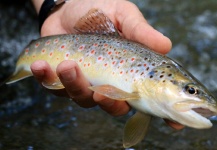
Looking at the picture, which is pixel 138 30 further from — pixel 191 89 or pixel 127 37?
pixel 191 89

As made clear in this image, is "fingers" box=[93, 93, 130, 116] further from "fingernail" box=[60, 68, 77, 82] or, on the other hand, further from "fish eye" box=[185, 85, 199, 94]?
"fish eye" box=[185, 85, 199, 94]

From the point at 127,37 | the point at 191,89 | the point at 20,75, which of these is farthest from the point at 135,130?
the point at 20,75

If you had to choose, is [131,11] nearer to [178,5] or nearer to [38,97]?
[38,97]

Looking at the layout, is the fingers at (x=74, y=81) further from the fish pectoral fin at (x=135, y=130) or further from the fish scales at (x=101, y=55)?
the fish pectoral fin at (x=135, y=130)

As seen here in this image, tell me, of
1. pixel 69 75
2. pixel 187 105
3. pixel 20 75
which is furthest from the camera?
pixel 20 75

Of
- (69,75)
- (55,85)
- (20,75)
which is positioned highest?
(69,75)

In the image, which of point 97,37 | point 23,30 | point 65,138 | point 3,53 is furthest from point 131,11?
point 23,30

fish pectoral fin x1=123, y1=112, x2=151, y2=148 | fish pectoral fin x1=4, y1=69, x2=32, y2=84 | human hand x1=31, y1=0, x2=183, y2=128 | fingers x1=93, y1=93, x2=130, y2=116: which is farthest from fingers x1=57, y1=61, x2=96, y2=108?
fish pectoral fin x1=4, y1=69, x2=32, y2=84
